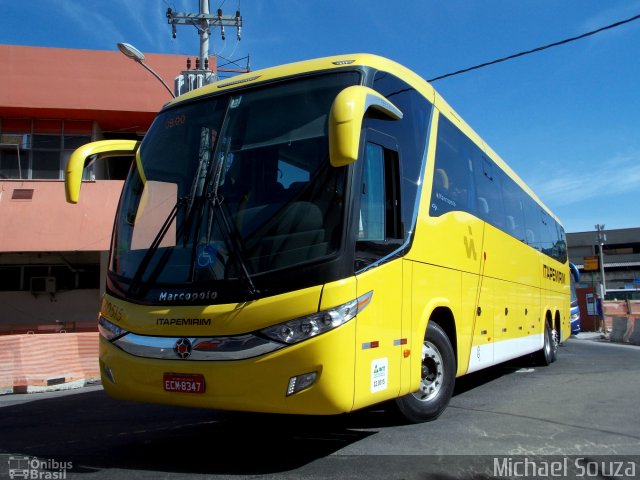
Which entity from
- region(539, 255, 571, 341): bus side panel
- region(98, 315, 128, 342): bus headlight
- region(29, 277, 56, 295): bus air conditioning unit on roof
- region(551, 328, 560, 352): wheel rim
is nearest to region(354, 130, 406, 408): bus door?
region(98, 315, 128, 342): bus headlight

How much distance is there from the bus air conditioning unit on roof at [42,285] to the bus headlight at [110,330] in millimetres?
18269

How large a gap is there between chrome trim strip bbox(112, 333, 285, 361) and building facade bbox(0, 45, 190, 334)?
15661 mm

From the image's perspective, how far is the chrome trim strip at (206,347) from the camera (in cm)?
425

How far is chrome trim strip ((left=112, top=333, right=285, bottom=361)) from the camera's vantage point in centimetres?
425

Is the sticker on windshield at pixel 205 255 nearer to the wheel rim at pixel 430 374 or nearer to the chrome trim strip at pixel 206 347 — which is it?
the chrome trim strip at pixel 206 347

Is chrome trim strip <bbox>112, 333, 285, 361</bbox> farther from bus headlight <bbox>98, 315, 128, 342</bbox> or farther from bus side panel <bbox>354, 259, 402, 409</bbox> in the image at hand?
bus side panel <bbox>354, 259, 402, 409</bbox>

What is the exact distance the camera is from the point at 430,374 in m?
5.99

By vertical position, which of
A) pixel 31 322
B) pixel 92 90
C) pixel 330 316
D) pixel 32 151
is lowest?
pixel 31 322

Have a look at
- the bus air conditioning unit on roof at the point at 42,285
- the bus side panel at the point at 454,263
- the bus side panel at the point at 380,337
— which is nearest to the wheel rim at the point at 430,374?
the bus side panel at the point at 454,263

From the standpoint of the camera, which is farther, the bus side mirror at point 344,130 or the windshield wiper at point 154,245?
the windshield wiper at point 154,245

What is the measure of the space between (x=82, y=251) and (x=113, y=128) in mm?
5051

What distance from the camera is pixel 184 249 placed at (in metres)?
4.78

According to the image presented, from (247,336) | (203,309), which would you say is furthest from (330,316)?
(203,309)

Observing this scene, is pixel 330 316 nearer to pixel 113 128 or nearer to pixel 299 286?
pixel 299 286
